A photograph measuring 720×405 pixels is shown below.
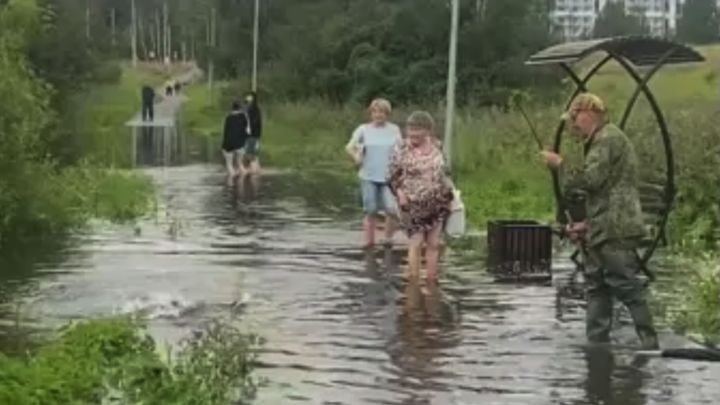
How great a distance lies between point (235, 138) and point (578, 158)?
13.9 meters

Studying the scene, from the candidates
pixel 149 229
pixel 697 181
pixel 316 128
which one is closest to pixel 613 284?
pixel 697 181

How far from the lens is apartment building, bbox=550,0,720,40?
82.8 meters

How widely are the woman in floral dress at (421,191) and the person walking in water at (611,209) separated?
3.51 meters

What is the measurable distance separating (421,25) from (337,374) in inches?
1784

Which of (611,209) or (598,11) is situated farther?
(598,11)

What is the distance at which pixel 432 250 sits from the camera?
15336 millimetres

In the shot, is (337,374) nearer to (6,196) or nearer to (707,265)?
(707,265)

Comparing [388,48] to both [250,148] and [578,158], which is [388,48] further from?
[578,158]

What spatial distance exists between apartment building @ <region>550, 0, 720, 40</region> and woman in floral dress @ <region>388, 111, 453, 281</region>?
6438cm

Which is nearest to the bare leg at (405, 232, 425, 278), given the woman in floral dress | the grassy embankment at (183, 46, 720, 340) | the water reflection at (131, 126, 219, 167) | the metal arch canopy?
the woman in floral dress

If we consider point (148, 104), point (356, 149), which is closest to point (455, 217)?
point (356, 149)

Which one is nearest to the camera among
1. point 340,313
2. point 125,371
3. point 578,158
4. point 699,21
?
point 125,371

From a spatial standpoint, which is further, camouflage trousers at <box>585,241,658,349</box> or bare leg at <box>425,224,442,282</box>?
bare leg at <box>425,224,442,282</box>

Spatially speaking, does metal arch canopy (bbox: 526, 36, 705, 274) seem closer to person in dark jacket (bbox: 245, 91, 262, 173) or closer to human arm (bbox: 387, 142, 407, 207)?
human arm (bbox: 387, 142, 407, 207)
